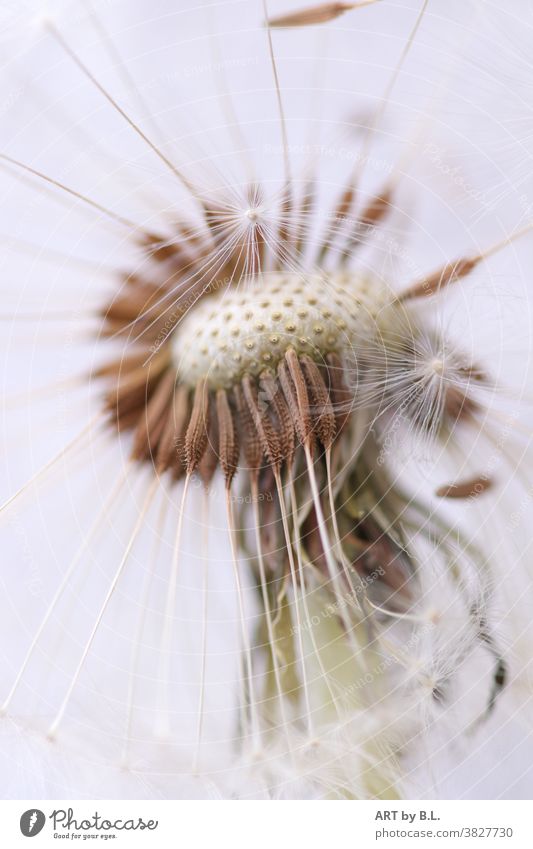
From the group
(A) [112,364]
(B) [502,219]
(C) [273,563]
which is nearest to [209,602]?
(C) [273,563]

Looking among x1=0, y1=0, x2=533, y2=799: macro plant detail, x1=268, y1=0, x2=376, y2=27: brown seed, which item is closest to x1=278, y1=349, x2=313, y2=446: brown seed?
x1=0, y1=0, x2=533, y2=799: macro plant detail

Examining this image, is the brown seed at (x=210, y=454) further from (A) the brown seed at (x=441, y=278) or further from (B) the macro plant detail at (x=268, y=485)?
(A) the brown seed at (x=441, y=278)

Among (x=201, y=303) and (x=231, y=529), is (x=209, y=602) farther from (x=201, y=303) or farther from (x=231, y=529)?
(x=201, y=303)

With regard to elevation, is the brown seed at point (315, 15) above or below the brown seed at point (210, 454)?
above

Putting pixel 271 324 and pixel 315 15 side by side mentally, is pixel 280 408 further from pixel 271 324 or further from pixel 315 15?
pixel 315 15

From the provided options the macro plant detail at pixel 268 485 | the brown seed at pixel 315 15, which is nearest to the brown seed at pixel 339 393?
the macro plant detail at pixel 268 485
